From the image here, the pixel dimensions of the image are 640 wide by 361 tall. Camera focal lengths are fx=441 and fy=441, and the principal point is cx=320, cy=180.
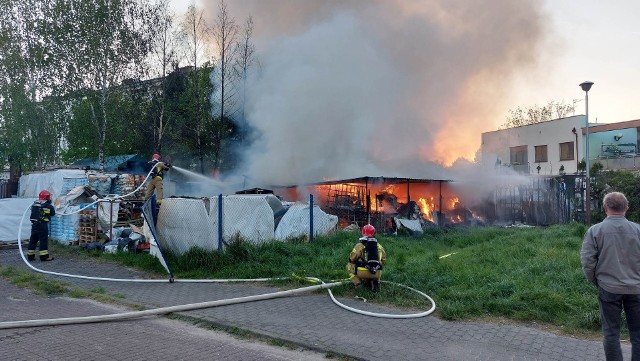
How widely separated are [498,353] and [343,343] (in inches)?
62.7

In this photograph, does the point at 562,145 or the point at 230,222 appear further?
the point at 562,145

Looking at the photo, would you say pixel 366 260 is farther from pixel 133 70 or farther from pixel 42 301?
pixel 133 70

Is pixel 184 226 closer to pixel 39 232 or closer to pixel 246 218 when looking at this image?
pixel 246 218

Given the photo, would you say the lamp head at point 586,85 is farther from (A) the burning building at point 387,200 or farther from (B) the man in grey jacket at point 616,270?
(B) the man in grey jacket at point 616,270

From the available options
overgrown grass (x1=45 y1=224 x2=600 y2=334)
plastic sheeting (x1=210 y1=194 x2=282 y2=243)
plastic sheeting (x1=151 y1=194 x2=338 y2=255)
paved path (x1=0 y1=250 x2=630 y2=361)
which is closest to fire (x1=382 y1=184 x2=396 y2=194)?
overgrown grass (x1=45 y1=224 x2=600 y2=334)

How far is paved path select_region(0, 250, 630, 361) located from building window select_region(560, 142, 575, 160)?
94.3 feet

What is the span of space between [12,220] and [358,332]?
12.6 meters

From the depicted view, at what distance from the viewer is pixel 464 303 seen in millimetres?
6008

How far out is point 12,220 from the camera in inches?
519

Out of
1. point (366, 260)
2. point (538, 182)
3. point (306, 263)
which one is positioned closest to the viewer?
point (366, 260)

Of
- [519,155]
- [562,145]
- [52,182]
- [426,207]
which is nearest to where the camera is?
[52,182]

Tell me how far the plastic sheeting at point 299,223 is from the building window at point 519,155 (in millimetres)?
26241

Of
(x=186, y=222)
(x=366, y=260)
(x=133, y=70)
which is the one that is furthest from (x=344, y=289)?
(x=133, y=70)

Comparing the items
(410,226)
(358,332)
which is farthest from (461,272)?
(410,226)
